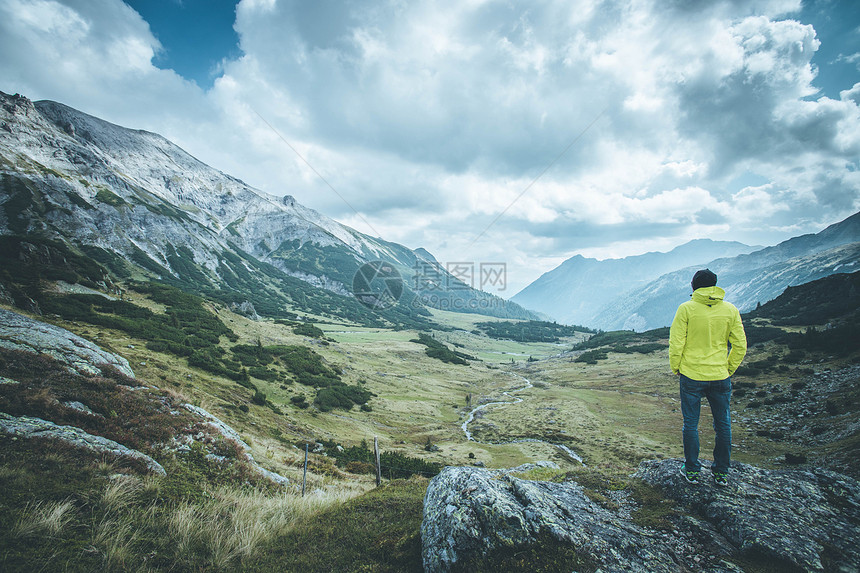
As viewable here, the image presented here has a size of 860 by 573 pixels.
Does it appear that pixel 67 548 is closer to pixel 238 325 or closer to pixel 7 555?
pixel 7 555

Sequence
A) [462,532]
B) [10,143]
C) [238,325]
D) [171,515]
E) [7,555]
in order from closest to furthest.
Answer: [7,555], [462,532], [171,515], [238,325], [10,143]

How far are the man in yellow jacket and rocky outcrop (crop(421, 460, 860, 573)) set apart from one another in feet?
2.10

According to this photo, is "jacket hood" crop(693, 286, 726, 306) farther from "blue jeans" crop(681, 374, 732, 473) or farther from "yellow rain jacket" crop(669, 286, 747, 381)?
"blue jeans" crop(681, 374, 732, 473)

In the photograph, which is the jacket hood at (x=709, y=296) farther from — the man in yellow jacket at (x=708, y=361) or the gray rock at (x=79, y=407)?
the gray rock at (x=79, y=407)

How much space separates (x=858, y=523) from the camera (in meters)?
5.41

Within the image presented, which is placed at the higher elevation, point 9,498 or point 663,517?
point 9,498

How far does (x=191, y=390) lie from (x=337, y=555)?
69.0ft

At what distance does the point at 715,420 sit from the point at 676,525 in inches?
91.4

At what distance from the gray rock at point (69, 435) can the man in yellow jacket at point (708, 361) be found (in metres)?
13.3

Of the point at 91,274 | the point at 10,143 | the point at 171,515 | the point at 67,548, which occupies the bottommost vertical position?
the point at 171,515

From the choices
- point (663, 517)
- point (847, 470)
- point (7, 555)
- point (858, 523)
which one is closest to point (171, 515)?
point (7, 555)

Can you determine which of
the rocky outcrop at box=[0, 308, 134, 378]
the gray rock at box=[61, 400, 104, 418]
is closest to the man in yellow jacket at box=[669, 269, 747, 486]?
the gray rock at box=[61, 400, 104, 418]

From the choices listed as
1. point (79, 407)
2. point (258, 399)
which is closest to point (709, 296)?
point (79, 407)

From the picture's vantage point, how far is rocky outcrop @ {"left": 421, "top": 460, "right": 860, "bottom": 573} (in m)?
4.88
